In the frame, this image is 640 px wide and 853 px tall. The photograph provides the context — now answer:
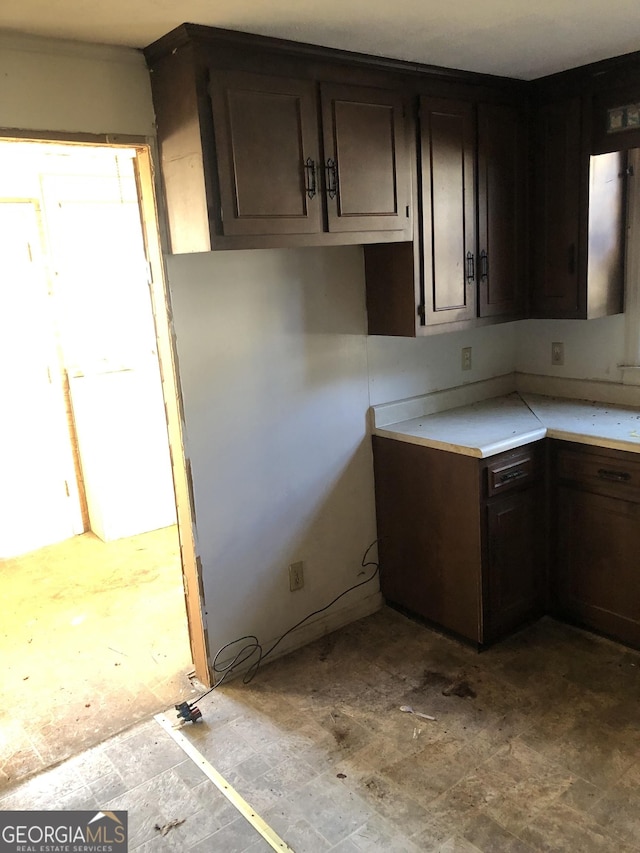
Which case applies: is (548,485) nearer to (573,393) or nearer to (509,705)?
(573,393)

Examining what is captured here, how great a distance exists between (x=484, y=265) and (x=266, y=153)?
1.17 metres

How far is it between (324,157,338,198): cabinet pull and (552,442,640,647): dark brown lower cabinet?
138cm

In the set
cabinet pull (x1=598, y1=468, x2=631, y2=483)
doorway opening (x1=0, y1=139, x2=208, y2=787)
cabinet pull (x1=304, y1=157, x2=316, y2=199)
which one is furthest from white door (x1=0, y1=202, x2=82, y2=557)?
cabinet pull (x1=598, y1=468, x2=631, y2=483)

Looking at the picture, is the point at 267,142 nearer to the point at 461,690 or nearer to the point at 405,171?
the point at 405,171

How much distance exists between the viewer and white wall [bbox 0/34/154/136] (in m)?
2.10

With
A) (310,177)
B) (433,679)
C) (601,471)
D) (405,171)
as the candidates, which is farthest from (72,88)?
(433,679)

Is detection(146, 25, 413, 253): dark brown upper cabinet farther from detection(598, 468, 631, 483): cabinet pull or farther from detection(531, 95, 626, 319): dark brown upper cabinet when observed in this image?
detection(598, 468, 631, 483): cabinet pull

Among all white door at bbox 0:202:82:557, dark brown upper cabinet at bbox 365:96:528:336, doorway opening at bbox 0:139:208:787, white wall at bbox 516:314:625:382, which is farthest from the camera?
white door at bbox 0:202:82:557

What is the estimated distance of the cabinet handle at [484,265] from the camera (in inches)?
118

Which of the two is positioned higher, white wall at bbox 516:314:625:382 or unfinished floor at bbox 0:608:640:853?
white wall at bbox 516:314:625:382

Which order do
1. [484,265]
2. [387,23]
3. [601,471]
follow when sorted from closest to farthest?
[387,23], [601,471], [484,265]

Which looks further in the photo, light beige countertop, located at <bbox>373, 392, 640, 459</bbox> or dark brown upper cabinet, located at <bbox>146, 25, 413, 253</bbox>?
light beige countertop, located at <bbox>373, 392, 640, 459</bbox>

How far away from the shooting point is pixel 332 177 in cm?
245

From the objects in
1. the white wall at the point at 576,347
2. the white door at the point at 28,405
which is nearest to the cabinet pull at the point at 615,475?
the white wall at the point at 576,347
